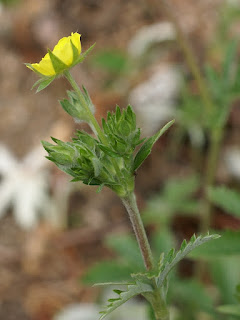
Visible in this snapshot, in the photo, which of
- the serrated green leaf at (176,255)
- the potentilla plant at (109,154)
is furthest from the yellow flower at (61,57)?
the serrated green leaf at (176,255)

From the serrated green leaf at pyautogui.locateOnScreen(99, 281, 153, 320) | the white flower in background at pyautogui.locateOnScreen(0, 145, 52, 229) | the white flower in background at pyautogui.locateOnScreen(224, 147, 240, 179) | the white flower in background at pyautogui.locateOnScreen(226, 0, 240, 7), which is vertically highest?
the white flower in background at pyautogui.locateOnScreen(226, 0, 240, 7)

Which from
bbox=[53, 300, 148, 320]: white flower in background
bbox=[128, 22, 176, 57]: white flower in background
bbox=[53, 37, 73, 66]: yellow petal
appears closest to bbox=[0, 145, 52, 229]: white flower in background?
bbox=[53, 300, 148, 320]: white flower in background

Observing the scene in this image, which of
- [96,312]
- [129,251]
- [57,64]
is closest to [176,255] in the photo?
[57,64]

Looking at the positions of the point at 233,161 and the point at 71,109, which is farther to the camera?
the point at 233,161

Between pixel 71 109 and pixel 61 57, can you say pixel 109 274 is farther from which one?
pixel 61 57

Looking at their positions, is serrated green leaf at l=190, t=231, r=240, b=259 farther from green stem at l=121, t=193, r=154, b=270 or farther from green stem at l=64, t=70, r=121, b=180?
green stem at l=64, t=70, r=121, b=180

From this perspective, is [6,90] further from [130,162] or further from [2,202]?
[130,162]
